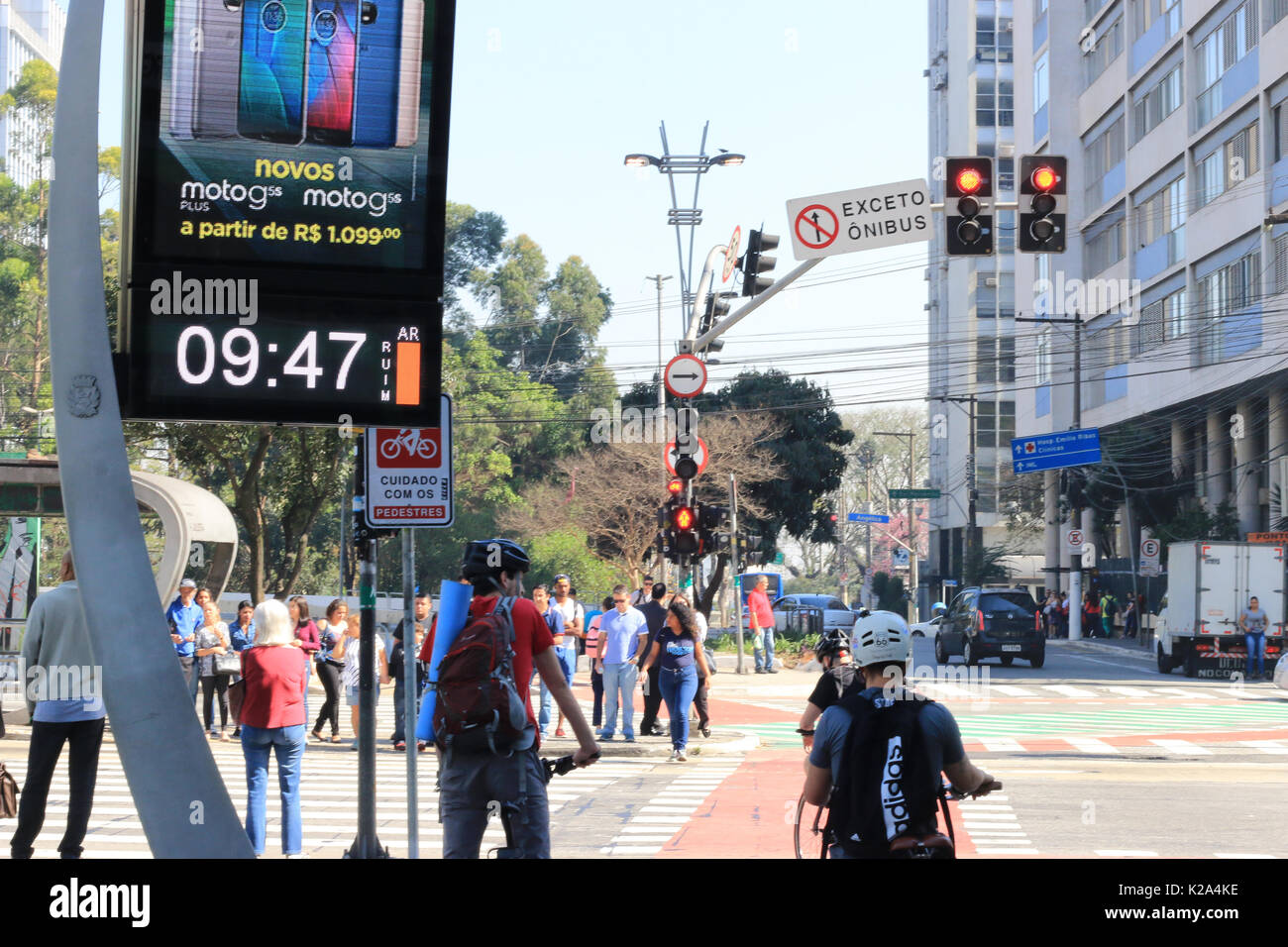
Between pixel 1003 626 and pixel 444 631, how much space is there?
31.2 metres

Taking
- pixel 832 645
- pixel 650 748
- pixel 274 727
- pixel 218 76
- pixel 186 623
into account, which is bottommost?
pixel 650 748

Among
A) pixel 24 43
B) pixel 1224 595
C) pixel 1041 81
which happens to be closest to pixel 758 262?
pixel 1224 595

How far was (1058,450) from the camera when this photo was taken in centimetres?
5047

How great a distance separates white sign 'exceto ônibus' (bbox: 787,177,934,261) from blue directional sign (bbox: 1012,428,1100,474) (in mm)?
36219

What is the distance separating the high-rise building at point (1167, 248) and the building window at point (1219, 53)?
77mm

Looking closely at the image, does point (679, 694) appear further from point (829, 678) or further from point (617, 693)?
point (829, 678)

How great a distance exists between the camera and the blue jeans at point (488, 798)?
6875mm

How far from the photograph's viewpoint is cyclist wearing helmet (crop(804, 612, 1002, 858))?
5.65m

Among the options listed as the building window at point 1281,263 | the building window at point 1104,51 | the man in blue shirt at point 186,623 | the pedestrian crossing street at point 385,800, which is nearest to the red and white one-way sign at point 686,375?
the pedestrian crossing street at point 385,800

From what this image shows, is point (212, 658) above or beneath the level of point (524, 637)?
beneath

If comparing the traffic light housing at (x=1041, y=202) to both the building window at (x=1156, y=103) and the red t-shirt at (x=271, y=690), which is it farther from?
the building window at (x=1156, y=103)

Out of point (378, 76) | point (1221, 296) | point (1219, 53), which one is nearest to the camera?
point (378, 76)

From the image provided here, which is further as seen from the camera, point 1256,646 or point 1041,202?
point 1256,646
